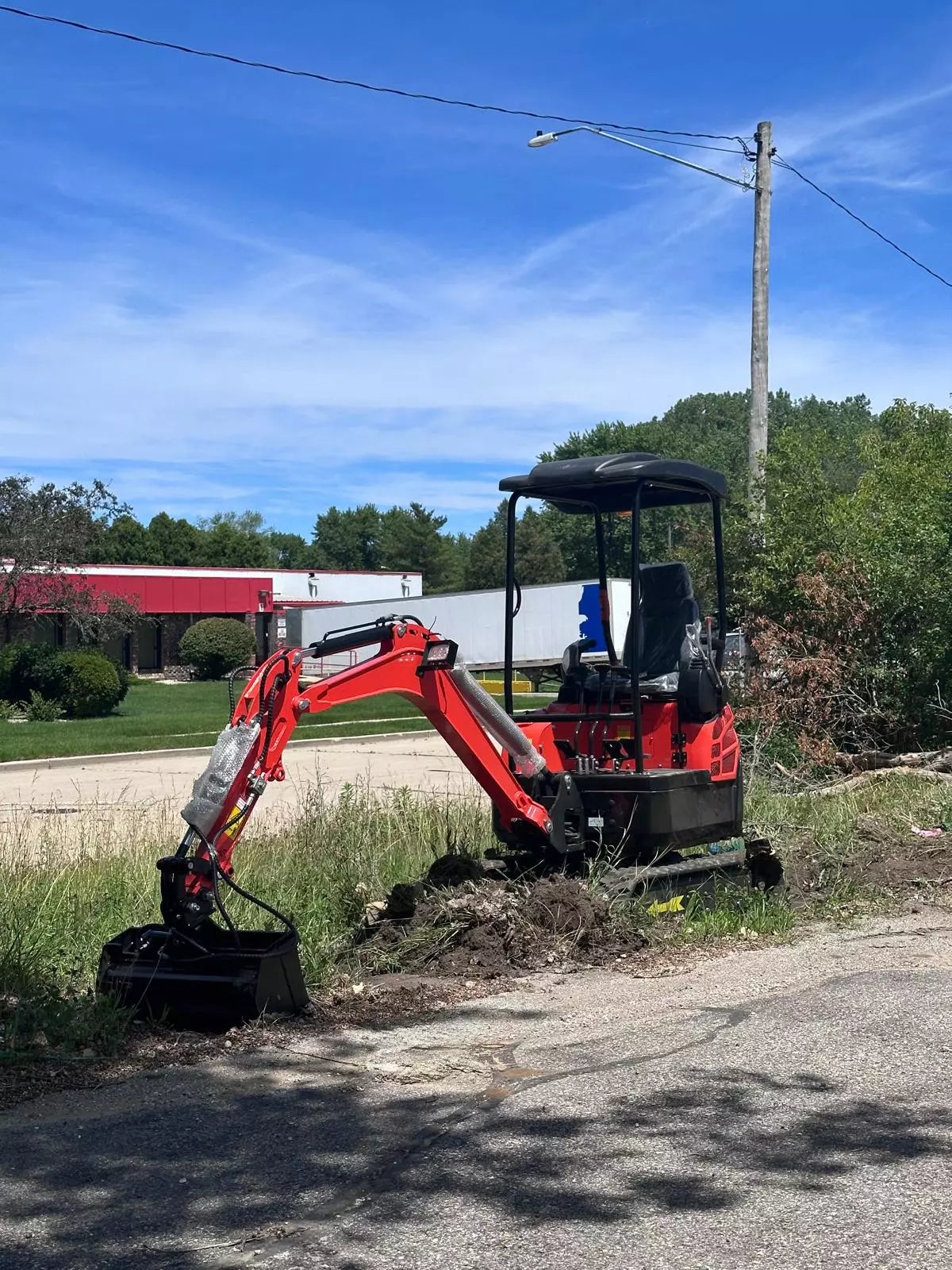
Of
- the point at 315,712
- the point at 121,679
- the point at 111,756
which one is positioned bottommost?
the point at 111,756

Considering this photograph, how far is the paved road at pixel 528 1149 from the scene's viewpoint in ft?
14.3

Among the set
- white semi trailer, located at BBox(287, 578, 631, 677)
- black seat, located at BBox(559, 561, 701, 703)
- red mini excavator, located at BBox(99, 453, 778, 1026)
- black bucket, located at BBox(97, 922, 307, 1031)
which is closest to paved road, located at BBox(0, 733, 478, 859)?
red mini excavator, located at BBox(99, 453, 778, 1026)

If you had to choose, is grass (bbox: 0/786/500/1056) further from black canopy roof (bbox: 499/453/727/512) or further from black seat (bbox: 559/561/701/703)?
black canopy roof (bbox: 499/453/727/512)

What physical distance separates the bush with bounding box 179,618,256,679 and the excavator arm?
43617mm

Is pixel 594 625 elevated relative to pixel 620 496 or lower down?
lower down

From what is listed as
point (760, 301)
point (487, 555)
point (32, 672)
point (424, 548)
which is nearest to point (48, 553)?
point (32, 672)

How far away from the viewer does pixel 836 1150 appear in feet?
17.0

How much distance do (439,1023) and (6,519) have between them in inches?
1210

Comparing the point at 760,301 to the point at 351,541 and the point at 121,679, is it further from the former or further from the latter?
the point at 351,541

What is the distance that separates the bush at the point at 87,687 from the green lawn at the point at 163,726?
19.5 inches

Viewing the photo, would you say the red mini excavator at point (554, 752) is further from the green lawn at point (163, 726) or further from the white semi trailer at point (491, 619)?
the white semi trailer at point (491, 619)

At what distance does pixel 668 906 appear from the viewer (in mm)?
9398

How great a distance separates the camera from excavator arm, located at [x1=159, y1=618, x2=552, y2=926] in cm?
684

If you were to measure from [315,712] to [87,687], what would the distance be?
26885mm
